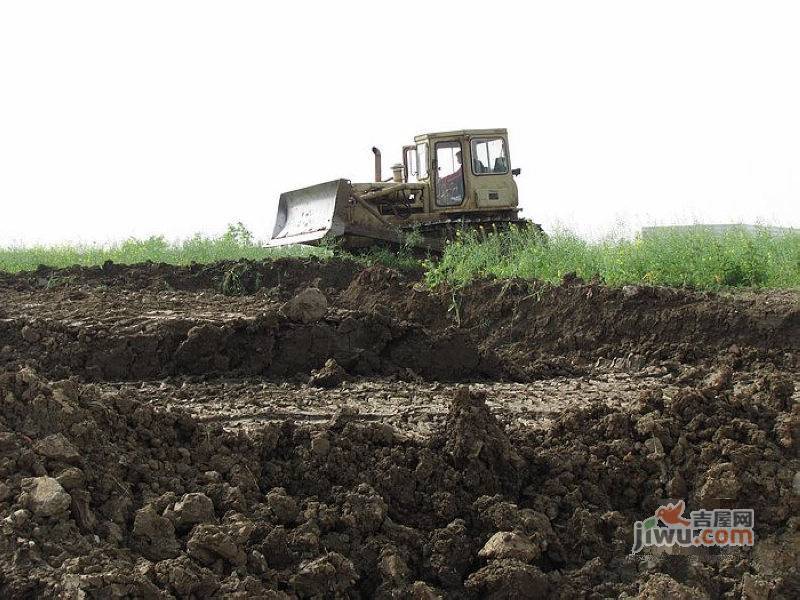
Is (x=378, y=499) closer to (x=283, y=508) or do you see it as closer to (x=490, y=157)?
(x=283, y=508)

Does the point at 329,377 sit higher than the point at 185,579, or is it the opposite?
the point at 329,377

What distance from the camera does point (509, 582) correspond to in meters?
4.50

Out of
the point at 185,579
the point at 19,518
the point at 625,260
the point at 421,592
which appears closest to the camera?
the point at 185,579

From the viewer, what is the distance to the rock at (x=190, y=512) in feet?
14.7

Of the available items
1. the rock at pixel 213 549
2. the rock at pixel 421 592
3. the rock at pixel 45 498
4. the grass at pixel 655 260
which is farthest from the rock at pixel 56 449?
the grass at pixel 655 260

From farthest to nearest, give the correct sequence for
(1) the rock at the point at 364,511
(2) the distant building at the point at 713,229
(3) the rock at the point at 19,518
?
(2) the distant building at the point at 713,229 → (1) the rock at the point at 364,511 → (3) the rock at the point at 19,518

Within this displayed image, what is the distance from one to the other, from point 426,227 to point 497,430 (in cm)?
1144

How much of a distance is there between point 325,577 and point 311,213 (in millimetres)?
13002

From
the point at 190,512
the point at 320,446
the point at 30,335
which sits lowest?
the point at 190,512

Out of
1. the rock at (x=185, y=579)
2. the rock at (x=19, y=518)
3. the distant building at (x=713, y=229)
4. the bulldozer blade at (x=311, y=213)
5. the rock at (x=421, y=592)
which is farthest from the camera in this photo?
the bulldozer blade at (x=311, y=213)

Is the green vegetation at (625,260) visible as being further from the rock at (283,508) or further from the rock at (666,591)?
the rock at (283,508)

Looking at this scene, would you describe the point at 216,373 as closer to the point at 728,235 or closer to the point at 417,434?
the point at 417,434

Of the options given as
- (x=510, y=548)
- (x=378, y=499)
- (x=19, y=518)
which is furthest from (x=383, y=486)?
(x=19, y=518)

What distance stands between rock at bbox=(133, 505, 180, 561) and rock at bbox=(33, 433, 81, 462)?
19.4 inches
